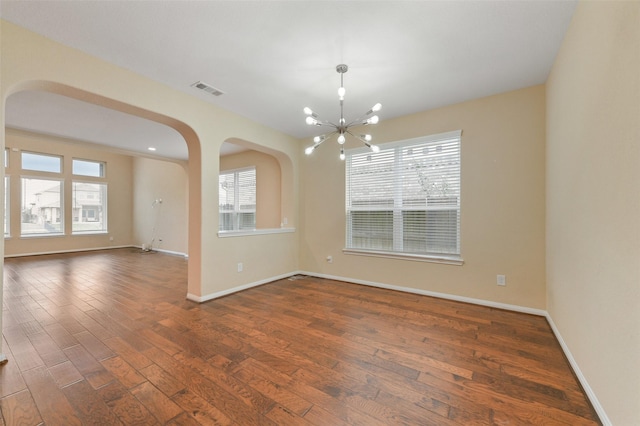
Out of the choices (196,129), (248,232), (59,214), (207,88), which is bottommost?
(248,232)

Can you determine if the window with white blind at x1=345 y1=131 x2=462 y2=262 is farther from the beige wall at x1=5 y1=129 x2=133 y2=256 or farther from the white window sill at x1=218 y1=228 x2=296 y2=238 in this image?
the beige wall at x1=5 y1=129 x2=133 y2=256

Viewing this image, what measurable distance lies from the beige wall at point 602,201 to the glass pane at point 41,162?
11085 mm

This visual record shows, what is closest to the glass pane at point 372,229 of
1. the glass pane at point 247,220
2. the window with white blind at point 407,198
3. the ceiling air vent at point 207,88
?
the window with white blind at point 407,198

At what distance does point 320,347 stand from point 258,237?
245 cm

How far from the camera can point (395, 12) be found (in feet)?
6.39

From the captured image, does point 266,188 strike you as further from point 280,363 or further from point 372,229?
Result: point 280,363

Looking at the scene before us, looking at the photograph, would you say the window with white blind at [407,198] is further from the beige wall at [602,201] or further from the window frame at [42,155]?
the window frame at [42,155]

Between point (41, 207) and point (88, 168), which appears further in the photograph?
point (88, 168)

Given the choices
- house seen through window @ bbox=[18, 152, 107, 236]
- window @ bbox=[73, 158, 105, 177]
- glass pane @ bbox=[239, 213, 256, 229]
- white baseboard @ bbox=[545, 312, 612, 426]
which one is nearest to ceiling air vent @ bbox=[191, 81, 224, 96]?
glass pane @ bbox=[239, 213, 256, 229]

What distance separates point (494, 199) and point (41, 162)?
1095 centimetres

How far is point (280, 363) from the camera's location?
2.05m

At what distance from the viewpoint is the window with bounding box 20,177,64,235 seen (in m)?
7.03

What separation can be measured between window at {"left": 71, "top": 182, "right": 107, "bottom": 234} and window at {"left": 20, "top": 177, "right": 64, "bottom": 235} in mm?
344

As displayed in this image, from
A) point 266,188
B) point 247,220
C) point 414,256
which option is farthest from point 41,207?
point 414,256
